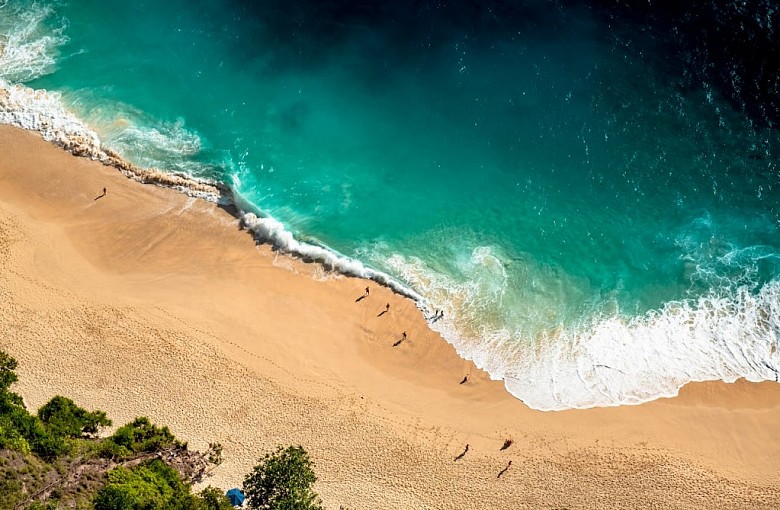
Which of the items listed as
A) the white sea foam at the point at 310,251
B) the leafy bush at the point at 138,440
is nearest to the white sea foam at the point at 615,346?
the white sea foam at the point at 310,251

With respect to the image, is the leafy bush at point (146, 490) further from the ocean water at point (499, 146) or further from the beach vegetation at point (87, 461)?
the ocean water at point (499, 146)

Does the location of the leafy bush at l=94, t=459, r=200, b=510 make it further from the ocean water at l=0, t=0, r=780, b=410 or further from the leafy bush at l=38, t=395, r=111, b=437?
the ocean water at l=0, t=0, r=780, b=410

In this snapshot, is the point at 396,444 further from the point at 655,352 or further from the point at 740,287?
the point at 740,287

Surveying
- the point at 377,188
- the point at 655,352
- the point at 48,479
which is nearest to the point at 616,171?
the point at 655,352

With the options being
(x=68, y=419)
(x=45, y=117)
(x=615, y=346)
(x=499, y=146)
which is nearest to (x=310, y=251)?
(x=499, y=146)

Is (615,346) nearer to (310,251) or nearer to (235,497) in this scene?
(310,251)

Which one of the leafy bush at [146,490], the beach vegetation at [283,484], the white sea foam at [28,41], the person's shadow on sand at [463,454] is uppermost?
the white sea foam at [28,41]

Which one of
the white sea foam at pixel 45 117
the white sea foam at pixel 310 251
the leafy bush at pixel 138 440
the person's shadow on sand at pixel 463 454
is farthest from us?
the white sea foam at pixel 45 117
